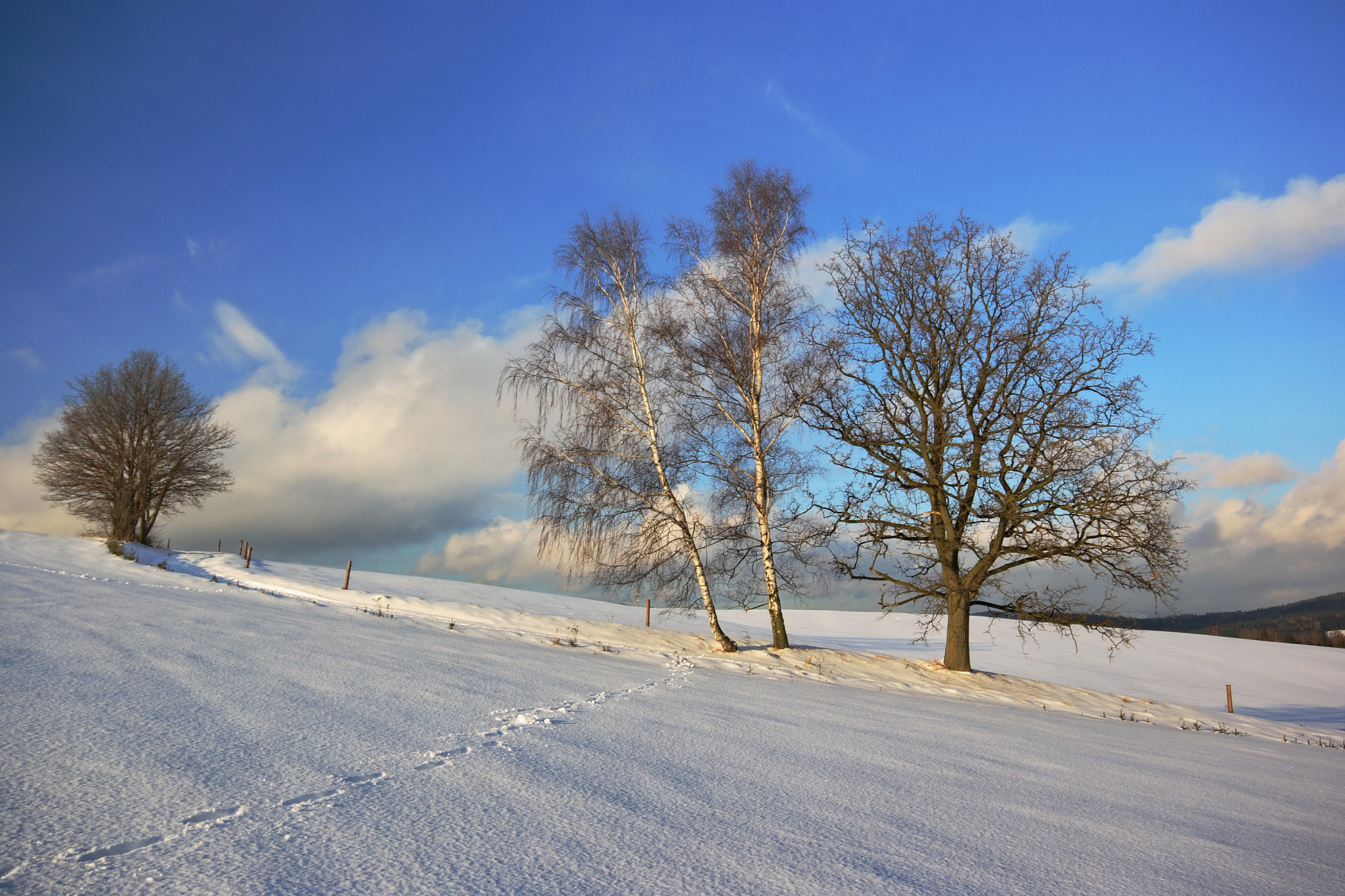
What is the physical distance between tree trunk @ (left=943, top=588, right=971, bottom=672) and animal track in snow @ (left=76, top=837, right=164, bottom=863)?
1308 cm

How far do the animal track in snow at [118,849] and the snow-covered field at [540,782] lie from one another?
0.04 feet

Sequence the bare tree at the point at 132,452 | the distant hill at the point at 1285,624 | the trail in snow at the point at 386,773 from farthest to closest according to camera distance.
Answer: the distant hill at the point at 1285,624 → the bare tree at the point at 132,452 → the trail in snow at the point at 386,773

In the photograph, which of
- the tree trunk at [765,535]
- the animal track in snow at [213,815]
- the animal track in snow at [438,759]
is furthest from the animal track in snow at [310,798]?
the tree trunk at [765,535]

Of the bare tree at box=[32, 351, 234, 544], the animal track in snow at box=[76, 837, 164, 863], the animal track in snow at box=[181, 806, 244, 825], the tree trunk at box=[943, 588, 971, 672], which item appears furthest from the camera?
the bare tree at box=[32, 351, 234, 544]

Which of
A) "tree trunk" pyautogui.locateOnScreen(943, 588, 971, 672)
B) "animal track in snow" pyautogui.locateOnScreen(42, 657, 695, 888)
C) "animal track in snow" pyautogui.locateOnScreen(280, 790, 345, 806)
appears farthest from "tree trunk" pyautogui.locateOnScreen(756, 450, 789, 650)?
"animal track in snow" pyautogui.locateOnScreen(280, 790, 345, 806)

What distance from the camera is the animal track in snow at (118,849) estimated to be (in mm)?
2207

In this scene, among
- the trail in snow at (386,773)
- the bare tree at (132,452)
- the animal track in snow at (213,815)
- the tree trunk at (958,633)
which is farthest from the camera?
the bare tree at (132,452)

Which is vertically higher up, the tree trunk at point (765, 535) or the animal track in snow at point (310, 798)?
the tree trunk at point (765, 535)

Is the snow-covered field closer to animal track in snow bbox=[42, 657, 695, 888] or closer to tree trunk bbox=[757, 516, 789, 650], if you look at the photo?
animal track in snow bbox=[42, 657, 695, 888]

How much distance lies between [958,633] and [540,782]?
12098 mm

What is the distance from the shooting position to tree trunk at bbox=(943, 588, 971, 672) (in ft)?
43.4

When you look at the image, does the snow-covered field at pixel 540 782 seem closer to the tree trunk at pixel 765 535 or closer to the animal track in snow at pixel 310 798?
the animal track in snow at pixel 310 798

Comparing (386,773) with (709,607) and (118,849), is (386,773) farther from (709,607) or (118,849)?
(709,607)

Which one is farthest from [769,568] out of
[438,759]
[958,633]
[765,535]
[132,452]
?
[132,452]
